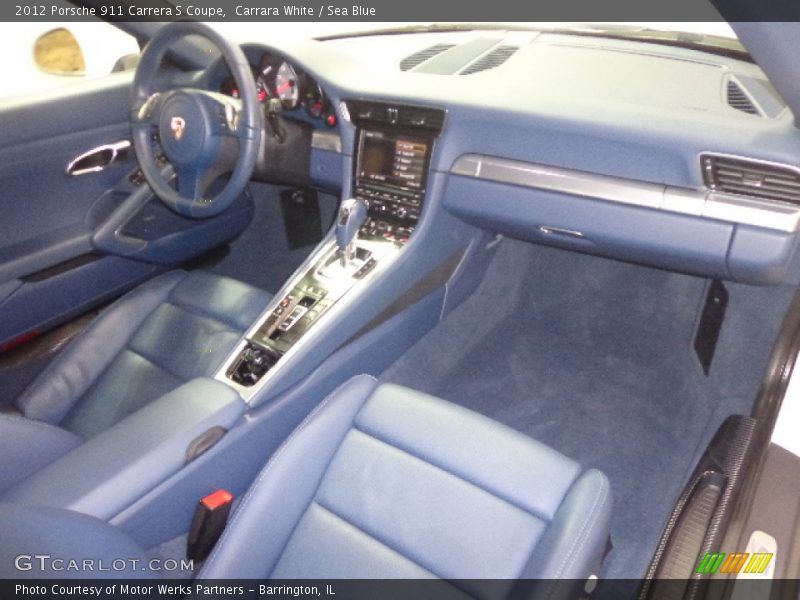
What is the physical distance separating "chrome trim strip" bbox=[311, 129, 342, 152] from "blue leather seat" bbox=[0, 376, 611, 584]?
0.92m

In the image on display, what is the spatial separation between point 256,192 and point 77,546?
6.97 ft

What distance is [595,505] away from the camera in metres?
1.26

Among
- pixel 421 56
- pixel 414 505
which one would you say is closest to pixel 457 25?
pixel 421 56

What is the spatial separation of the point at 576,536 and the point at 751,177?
86cm

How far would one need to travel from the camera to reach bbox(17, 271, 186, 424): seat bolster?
1.87 metres

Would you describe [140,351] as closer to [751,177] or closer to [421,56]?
[421,56]

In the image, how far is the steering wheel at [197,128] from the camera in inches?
70.3

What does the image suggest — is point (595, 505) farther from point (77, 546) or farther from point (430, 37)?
point (430, 37)

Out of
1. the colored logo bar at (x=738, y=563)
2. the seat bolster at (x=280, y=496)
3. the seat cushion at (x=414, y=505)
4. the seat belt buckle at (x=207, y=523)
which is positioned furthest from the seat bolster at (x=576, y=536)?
the seat belt buckle at (x=207, y=523)

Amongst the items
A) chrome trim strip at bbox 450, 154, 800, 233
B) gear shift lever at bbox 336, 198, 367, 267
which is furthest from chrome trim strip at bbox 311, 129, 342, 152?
chrome trim strip at bbox 450, 154, 800, 233

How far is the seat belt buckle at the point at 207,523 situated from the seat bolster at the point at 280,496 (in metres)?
0.05

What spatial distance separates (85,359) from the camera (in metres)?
1.93

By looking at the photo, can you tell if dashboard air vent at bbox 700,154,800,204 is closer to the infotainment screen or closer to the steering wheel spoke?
the infotainment screen

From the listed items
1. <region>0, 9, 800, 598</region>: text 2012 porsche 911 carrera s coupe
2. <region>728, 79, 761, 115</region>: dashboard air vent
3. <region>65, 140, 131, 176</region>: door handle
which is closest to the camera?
<region>0, 9, 800, 598</region>: text 2012 porsche 911 carrera s coupe
